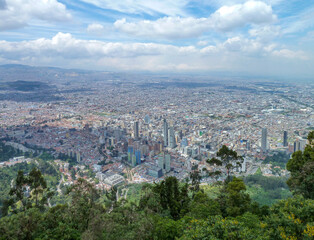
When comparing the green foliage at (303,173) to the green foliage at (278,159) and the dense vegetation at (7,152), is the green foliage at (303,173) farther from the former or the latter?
the dense vegetation at (7,152)

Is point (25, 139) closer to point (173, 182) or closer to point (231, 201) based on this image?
point (173, 182)

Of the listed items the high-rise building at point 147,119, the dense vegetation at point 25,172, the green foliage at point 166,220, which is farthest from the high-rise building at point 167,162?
the high-rise building at point 147,119

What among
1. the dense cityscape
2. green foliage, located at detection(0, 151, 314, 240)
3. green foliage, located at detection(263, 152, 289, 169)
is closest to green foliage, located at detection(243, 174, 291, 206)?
the dense cityscape

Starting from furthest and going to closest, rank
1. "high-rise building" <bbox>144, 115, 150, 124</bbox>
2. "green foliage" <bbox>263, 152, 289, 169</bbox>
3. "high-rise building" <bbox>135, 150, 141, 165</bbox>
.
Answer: "high-rise building" <bbox>144, 115, 150, 124</bbox> → "high-rise building" <bbox>135, 150, 141, 165</bbox> → "green foliage" <bbox>263, 152, 289, 169</bbox>

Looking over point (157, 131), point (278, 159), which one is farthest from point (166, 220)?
point (157, 131)

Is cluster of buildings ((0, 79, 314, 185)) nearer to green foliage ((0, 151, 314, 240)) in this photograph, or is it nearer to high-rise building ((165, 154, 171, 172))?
high-rise building ((165, 154, 171, 172))

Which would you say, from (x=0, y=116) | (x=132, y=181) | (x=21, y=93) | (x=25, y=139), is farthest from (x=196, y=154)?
(x=21, y=93)

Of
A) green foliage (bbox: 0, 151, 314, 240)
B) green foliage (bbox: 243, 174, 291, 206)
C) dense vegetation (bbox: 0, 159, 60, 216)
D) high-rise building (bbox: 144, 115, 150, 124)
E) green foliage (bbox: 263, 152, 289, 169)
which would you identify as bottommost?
dense vegetation (bbox: 0, 159, 60, 216)

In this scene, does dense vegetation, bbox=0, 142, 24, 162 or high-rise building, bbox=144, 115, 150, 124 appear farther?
high-rise building, bbox=144, 115, 150, 124

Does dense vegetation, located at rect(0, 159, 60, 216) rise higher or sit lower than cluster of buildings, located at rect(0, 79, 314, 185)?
lower

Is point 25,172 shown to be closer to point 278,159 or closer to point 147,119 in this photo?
point 147,119
